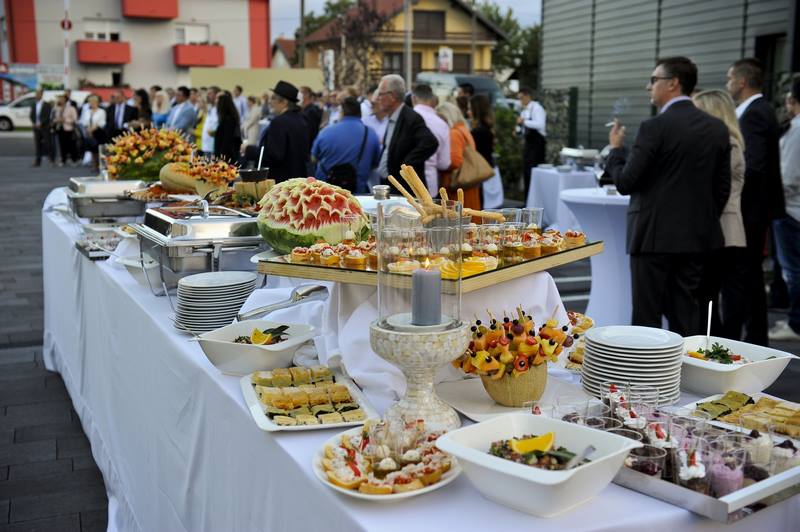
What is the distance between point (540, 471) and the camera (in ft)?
3.85

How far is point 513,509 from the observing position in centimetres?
124

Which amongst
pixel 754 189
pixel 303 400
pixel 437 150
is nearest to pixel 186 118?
pixel 437 150

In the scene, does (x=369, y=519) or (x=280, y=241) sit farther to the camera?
(x=280, y=241)

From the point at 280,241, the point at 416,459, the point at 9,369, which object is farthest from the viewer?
the point at 9,369

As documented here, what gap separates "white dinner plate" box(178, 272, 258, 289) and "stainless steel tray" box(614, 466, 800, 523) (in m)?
1.38

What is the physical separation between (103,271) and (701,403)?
2330 mm

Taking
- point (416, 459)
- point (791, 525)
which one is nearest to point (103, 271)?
point (416, 459)

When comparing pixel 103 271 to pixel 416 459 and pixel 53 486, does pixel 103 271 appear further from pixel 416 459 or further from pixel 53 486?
pixel 416 459

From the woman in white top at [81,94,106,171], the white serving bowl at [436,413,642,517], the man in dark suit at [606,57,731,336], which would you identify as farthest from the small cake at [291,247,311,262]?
the woman in white top at [81,94,106,171]

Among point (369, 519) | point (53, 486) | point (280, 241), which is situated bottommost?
point (53, 486)

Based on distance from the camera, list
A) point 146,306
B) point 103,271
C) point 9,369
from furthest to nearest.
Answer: point 9,369 < point 103,271 < point 146,306

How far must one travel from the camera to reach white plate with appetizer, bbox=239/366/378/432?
157cm

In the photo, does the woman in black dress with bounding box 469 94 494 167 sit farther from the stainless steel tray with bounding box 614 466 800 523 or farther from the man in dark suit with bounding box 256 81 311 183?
the stainless steel tray with bounding box 614 466 800 523

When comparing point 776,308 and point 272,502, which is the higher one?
point 272,502
